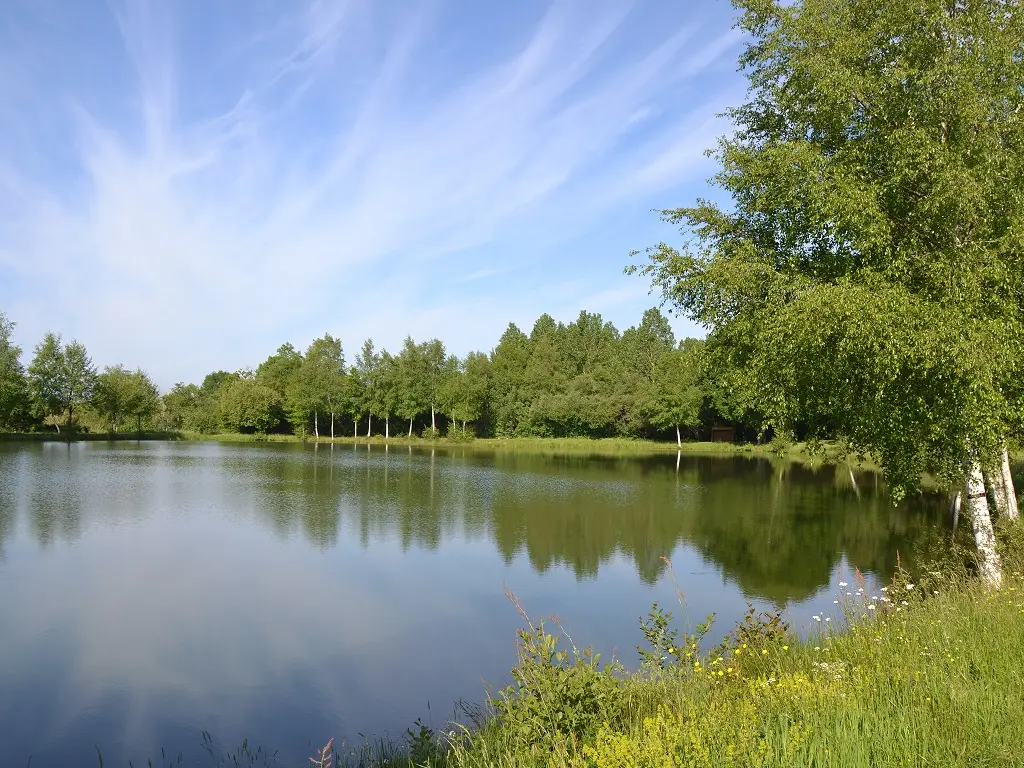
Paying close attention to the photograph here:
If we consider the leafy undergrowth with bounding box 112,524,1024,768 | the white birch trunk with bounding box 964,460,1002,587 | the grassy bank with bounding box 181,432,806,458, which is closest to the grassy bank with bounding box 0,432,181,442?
the grassy bank with bounding box 181,432,806,458

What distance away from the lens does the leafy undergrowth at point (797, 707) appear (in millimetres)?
4141

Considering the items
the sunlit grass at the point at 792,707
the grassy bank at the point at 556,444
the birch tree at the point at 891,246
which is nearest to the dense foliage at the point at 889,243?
the birch tree at the point at 891,246

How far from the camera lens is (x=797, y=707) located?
5012 mm

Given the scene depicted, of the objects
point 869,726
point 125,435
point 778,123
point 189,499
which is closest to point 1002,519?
point 778,123

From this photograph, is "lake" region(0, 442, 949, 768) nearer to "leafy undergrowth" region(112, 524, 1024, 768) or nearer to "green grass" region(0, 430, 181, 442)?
"leafy undergrowth" region(112, 524, 1024, 768)

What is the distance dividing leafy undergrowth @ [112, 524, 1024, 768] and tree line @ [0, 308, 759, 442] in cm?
6009

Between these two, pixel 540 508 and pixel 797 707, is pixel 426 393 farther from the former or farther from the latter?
pixel 797 707

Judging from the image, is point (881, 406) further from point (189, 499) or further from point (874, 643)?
point (189, 499)

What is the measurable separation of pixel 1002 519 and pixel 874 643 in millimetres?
8452

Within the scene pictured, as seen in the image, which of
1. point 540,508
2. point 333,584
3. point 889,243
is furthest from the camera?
point 540,508

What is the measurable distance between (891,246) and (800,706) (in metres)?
8.67

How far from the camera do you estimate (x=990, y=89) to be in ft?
34.9

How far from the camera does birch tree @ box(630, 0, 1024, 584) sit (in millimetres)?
9680

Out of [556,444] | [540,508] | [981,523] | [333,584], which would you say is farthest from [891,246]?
[556,444]
